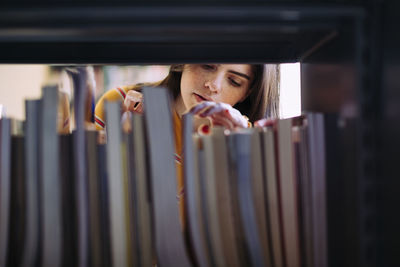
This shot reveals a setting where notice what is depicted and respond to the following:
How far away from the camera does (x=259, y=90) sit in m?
1.30

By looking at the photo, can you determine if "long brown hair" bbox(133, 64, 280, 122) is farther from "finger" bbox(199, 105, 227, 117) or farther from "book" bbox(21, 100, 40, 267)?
"book" bbox(21, 100, 40, 267)

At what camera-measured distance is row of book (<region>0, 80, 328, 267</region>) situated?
18.3 inches

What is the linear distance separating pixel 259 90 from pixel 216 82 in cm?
21

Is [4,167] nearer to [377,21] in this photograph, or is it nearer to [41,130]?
[41,130]

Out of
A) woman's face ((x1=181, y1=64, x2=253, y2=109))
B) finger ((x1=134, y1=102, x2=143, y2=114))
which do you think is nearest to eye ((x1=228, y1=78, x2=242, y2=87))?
woman's face ((x1=181, y1=64, x2=253, y2=109))

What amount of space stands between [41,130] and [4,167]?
10 centimetres

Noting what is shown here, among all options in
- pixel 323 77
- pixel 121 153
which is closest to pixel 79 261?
pixel 121 153

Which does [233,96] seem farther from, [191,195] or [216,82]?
[191,195]

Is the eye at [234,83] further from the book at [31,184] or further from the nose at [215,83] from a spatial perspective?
the book at [31,184]

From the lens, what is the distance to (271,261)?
0.53 m

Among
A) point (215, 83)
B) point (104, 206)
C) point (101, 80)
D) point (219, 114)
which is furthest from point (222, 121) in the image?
point (101, 80)

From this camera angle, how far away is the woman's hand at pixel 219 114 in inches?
23.3

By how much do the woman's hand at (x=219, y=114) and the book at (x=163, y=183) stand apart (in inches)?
5.2

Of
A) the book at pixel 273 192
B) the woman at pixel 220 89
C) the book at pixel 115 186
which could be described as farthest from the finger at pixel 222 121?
the woman at pixel 220 89
